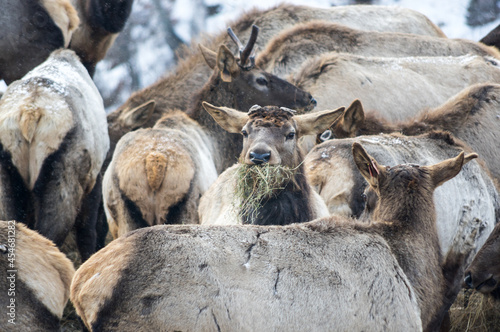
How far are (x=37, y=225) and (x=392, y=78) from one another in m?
5.05

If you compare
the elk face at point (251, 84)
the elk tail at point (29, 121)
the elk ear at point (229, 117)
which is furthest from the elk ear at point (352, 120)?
the elk tail at point (29, 121)

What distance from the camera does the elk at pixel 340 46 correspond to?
8883mm

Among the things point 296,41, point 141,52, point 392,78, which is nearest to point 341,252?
point 392,78

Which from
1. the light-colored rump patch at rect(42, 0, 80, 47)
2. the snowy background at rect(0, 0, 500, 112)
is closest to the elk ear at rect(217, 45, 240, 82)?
the light-colored rump patch at rect(42, 0, 80, 47)

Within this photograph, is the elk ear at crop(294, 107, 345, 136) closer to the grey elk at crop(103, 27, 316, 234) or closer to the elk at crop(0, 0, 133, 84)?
the grey elk at crop(103, 27, 316, 234)

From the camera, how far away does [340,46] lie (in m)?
9.16

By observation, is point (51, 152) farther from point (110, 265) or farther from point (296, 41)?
point (296, 41)

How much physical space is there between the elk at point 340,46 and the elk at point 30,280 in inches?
210

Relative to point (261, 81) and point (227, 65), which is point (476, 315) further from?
point (227, 65)

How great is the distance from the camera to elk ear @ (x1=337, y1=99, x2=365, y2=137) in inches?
259

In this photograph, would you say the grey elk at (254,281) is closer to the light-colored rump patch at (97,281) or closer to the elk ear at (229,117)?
the light-colored rump patch at (97,281)

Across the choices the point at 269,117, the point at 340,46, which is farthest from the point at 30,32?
the point at 340,46

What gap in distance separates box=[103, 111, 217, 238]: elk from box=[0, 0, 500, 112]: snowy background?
9933mm

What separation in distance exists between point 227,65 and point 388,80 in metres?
2.24
